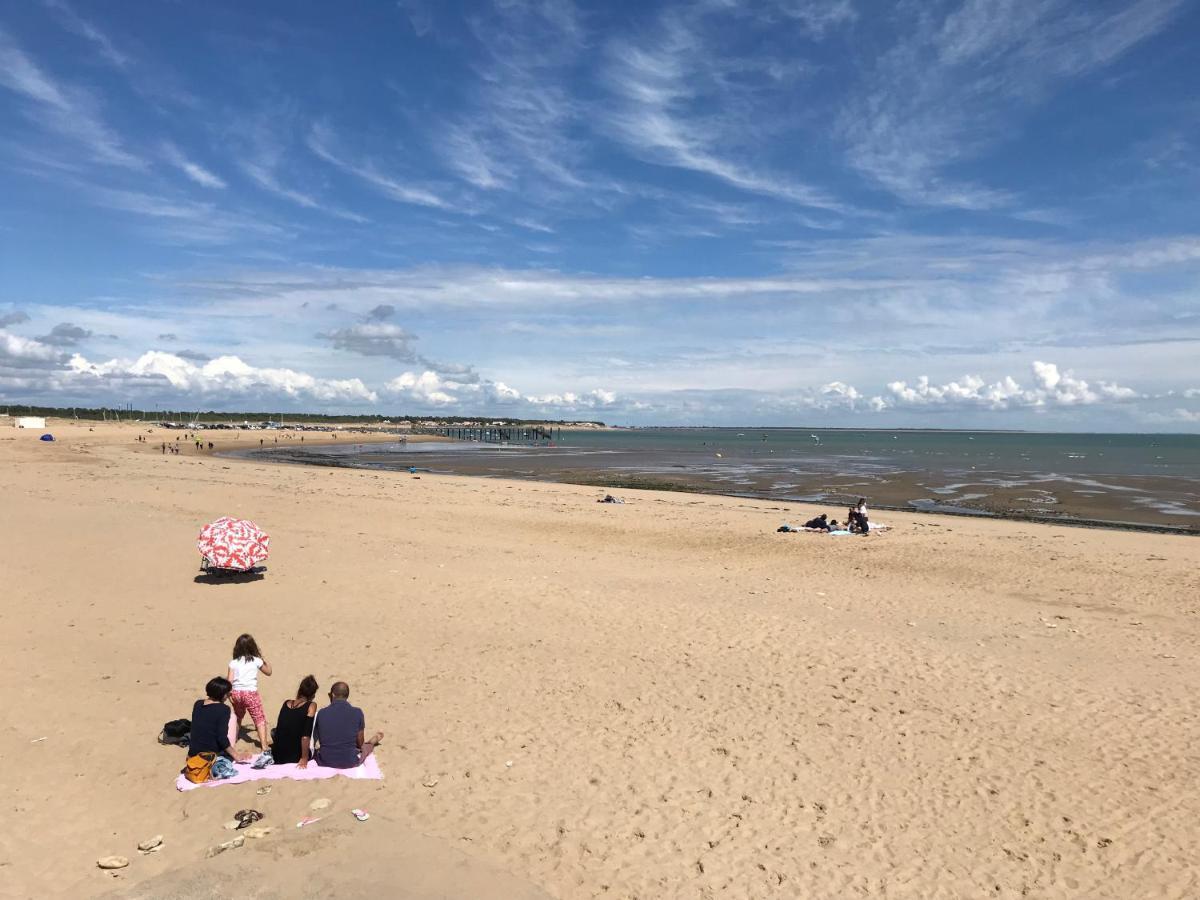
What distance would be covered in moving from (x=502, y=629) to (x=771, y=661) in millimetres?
4454

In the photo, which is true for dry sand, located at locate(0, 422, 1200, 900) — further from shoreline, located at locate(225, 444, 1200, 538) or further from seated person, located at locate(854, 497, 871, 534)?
shoreline, located at locate(225, 444, 1200, 538)

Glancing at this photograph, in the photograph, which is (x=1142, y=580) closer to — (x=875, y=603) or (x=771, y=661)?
(x=875, y=603)

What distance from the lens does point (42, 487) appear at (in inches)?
1145

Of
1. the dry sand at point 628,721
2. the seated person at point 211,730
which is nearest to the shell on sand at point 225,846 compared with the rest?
the dry sand at point 628,721

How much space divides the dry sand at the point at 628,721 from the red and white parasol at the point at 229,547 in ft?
1.78

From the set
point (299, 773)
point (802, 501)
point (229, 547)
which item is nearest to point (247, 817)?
point (299, 773)

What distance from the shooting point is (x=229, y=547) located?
14.1 meters

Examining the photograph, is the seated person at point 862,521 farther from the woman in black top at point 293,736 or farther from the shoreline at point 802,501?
the woman in black top at point 293,736

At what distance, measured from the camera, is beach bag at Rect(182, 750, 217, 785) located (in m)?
6.89

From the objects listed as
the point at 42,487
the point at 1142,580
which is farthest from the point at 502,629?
the point at 42,487

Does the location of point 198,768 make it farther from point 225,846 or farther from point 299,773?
point 225,846

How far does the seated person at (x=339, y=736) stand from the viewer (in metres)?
7.21

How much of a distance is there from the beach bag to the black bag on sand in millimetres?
806

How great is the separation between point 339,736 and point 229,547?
8.40 metres
